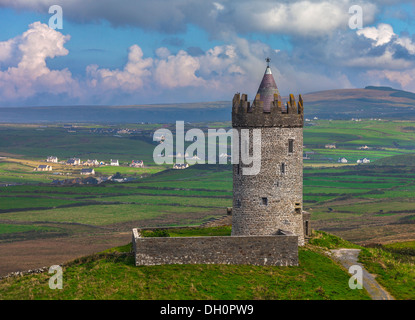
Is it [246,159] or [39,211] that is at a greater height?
[246,159]

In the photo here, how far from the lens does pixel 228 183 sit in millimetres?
159000

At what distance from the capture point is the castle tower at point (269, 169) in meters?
36.5

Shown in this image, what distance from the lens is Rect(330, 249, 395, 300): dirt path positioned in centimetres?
3033

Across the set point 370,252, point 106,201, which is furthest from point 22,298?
point 106,201

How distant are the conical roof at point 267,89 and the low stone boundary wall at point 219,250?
8600mm

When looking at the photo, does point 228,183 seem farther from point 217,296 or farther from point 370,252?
point 217,296

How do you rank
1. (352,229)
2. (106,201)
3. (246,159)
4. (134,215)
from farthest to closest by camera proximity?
(106,201), (134,215), (352,229), (246,159)

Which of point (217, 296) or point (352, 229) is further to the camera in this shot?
point (352, 229)

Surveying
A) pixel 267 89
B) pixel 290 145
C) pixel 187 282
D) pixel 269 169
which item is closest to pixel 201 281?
pixel 187 282

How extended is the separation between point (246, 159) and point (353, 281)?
10.0 m

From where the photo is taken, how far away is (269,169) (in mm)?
36500

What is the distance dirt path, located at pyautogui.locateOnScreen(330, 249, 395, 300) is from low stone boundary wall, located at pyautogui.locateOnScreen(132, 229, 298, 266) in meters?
4.18

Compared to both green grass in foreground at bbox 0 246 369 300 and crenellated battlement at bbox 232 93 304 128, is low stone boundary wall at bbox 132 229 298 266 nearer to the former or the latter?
green grass in foreground at bbox 0 246 369 300

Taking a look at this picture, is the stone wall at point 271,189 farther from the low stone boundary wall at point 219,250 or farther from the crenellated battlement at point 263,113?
the low stone boundary wall at point 219,250
